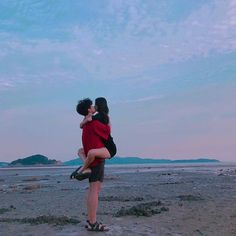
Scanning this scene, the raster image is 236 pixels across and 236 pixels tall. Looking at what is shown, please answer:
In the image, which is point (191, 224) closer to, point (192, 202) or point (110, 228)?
point (110, 228)

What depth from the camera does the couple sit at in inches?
350

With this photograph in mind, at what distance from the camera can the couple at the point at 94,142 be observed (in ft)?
29.2

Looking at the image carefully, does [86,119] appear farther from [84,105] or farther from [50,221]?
[50,221]

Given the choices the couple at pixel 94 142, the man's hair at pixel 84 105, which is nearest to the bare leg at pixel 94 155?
the couple at pixel 94 142

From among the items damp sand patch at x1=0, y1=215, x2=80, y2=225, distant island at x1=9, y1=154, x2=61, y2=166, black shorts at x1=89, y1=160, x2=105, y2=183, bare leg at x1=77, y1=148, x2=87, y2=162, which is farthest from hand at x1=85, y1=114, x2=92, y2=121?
distant island at x1=9, y1=154, x2=61, y2=166

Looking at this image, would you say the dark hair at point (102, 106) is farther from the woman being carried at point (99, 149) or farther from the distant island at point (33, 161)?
the distant island at point (33, 161)

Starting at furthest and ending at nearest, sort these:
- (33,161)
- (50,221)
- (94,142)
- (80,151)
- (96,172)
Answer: (33,161)
(50,221)
(80,151)
(96,172)
(94,142)

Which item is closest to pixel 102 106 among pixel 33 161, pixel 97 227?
pixel 97 227

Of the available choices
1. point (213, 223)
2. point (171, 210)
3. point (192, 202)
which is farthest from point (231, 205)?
point (213, 223)

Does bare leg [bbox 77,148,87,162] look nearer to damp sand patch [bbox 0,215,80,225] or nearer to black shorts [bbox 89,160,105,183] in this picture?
black shorts [bbox 89,160,105,183]

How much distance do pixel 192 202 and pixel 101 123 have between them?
8.00 meters

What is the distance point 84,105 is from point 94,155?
0.99m

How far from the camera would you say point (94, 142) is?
8.92 meters

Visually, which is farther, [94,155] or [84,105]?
[84,105]
